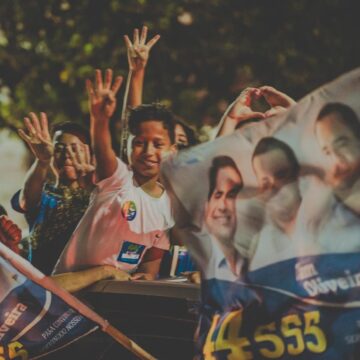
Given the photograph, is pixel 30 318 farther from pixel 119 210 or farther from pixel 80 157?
pixel 80 157

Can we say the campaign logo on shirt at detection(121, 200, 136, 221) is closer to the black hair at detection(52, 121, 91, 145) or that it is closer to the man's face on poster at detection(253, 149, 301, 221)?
the black hair at detection(52, 121, 91, 145)

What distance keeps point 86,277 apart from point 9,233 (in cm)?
77

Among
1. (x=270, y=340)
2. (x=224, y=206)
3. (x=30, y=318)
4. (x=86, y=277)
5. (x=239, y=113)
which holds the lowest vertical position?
(x=270, y=340)

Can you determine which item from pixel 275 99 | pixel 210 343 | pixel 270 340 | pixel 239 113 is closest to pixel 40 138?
pixel 239 113

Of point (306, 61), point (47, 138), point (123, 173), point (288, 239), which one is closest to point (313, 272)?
point (288, 239)

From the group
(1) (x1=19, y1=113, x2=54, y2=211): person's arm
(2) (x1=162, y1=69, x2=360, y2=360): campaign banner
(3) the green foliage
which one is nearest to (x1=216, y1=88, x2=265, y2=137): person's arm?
(2) (x1=162, y1=69, x2=360, y2=360): campaign banner

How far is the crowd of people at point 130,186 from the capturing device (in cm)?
325

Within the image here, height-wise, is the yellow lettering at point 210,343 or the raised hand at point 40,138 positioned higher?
the raised hand at point 40,138

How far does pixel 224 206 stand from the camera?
3.34 metres

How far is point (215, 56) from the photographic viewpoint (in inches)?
508

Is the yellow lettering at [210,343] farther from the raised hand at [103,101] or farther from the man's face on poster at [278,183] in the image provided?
the raised hand at [103,101]

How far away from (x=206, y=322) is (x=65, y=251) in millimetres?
1406

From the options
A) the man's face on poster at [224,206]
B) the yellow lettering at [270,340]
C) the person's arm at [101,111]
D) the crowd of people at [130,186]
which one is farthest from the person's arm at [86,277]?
the yellow lettering at [270,340]

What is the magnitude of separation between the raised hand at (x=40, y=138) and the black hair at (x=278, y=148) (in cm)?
240
